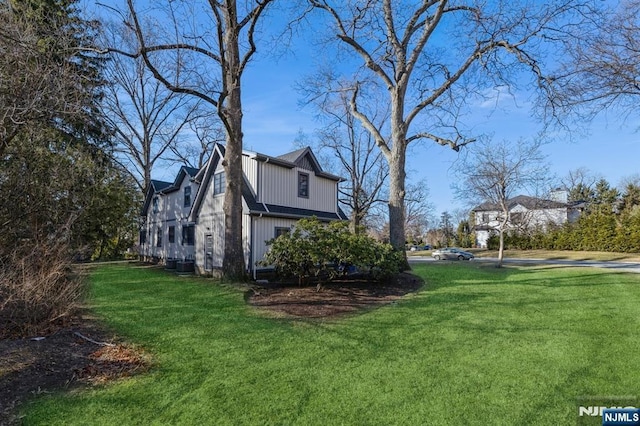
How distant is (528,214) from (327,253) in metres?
22.6

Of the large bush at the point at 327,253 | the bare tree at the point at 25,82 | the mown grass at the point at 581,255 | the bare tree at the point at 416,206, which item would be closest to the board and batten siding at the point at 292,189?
the large bush at the point at 327,253

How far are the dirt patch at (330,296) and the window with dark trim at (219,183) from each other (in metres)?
6.02

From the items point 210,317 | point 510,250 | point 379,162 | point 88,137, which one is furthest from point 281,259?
point 510,250

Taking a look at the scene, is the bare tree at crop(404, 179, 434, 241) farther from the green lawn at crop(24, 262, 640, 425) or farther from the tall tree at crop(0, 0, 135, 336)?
the tall tree at crop(0, 0, 135, 336)

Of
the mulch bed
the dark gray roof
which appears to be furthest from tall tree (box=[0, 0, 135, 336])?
the dark gray roof

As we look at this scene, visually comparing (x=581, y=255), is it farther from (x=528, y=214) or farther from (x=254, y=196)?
(x=254, y=196)

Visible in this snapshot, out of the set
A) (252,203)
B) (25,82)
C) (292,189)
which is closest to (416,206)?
(292,189)

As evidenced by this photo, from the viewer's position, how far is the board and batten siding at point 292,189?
1480cm

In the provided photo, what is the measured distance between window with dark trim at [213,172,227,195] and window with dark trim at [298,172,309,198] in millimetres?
3441

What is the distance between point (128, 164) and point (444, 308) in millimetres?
26276

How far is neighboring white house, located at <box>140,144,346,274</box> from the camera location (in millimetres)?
14250

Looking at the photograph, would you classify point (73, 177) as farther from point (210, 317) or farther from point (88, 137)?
point (88, 137)

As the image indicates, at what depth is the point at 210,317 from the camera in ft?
22.9

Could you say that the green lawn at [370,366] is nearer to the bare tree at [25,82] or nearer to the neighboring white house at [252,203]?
the bare tree at [25,82]
